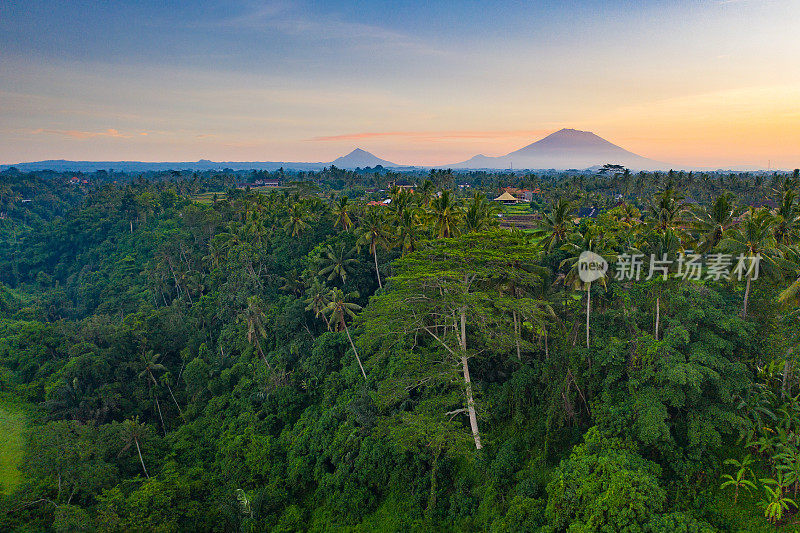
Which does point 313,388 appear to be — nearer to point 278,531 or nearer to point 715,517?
point 278,531

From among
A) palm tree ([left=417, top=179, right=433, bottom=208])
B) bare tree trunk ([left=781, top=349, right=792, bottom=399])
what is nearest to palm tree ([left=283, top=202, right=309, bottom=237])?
palm tree ([left=417, top=179, right=433, bottom=208])

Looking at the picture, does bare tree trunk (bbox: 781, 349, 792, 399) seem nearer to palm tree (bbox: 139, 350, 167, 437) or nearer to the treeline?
the treeline

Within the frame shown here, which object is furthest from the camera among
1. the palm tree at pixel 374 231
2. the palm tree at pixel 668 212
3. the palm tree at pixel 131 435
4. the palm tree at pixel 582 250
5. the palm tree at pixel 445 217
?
the palm tree at pixel 374 231

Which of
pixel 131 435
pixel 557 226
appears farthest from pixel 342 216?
pixel 131 435

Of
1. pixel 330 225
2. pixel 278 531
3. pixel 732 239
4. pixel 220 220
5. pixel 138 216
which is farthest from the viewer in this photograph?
pixel 138 216

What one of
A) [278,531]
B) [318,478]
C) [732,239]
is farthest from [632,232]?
[278,531]

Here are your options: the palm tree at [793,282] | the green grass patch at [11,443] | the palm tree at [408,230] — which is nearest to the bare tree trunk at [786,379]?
the palm tree at [793,282]

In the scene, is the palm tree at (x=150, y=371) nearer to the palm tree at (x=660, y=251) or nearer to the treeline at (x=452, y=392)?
the treeline at (x=452, y=392)
